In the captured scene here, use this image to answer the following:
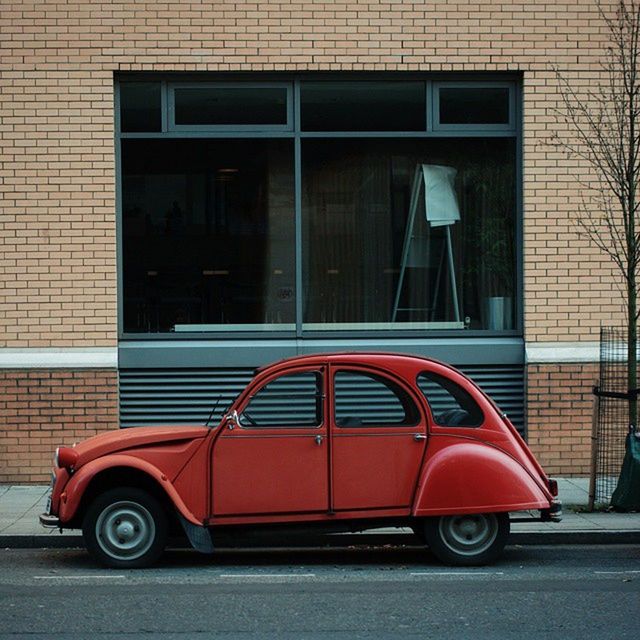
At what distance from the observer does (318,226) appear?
45.9ft

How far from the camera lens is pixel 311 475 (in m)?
9.09

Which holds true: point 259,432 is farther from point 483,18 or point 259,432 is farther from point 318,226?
point 483,18

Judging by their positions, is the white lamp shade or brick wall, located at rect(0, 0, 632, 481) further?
the white lamp shade

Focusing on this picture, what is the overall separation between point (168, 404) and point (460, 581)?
18.4 feet

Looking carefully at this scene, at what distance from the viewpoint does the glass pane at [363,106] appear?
1373cm

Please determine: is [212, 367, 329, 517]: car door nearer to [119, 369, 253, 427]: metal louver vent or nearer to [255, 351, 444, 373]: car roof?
[255, 351, 444, 373]: car roof

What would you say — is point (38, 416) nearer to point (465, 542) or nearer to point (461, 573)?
point (465, 542)

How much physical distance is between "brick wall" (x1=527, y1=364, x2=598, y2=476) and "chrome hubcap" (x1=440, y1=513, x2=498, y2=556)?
4.46 m

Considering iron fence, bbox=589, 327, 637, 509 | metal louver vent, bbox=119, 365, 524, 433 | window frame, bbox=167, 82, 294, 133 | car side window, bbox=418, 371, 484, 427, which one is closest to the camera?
car side window, bbox=418, 371, 484, 427

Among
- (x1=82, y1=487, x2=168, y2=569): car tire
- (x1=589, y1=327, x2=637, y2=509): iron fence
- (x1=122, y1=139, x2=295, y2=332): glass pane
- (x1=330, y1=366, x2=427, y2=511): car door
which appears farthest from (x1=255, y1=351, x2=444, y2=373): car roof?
(x1=122, y1=139, x2=295, y2=332): glass pane

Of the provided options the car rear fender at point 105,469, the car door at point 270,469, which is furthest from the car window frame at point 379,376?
the car rear fender at point 105,469

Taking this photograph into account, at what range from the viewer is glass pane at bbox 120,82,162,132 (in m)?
13.6

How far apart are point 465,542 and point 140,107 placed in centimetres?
673

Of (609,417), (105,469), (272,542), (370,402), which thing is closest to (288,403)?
(370,402)
